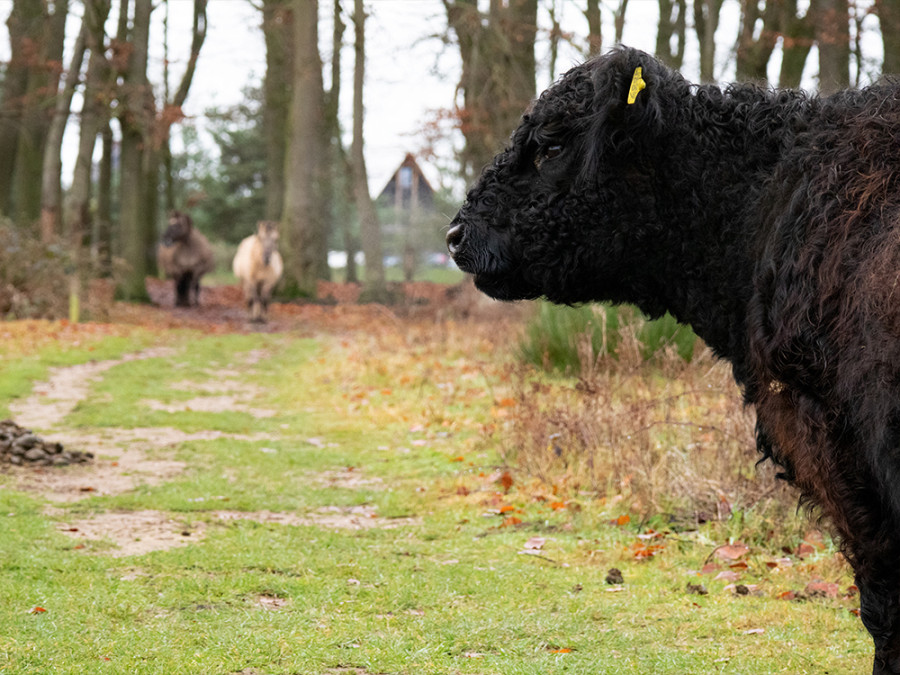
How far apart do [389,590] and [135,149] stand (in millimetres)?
20148

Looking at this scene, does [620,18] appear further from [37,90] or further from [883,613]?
[883,613]

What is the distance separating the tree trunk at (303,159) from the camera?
25.3 meters

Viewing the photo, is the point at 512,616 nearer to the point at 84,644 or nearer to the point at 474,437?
the point at 84,644

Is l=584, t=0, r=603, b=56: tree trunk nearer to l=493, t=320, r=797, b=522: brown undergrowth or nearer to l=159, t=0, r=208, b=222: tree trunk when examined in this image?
l=159, t=0, r=208, b=222: tree trunk

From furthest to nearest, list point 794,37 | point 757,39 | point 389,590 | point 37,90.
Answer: point 37,90, point 794,37, point 757,39, point 389,590

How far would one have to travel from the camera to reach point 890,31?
20.0m

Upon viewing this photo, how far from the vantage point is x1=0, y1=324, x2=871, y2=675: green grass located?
4.16 meters

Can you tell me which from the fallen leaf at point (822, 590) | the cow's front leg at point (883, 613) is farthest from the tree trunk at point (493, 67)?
the cow's front leg at point (883, 613)

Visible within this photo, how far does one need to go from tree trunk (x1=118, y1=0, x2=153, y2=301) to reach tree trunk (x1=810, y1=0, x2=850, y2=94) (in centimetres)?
1396

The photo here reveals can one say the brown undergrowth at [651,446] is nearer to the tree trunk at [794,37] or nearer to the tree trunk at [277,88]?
the tree trunk at [794,37]

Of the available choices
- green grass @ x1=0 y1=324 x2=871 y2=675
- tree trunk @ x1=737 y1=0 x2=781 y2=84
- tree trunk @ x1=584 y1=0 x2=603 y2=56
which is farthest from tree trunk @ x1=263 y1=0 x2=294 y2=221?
green grass @ x1=0 y1=324 x2=871 y2=675

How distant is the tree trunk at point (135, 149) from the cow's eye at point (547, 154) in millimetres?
19905

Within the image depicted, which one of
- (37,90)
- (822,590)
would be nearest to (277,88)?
(37,90)

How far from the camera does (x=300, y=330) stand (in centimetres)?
2134
